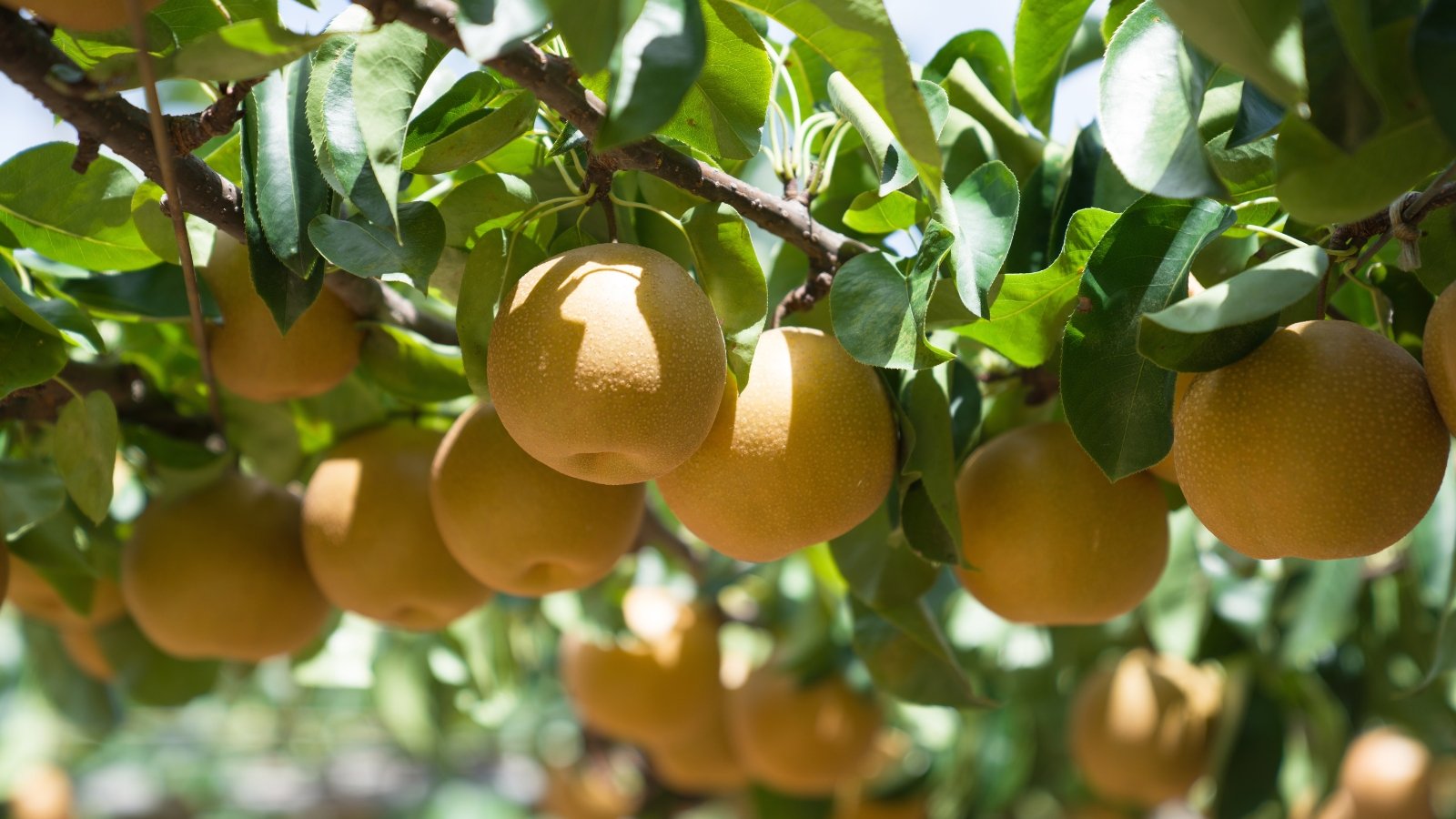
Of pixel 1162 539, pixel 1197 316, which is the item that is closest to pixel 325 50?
pixel 1197 316

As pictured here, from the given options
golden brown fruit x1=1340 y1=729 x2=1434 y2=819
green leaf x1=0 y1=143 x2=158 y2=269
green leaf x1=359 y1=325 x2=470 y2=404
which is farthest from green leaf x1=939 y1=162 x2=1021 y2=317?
golden brown fruit x1=1340 y1=729 x2=1434 y2=819

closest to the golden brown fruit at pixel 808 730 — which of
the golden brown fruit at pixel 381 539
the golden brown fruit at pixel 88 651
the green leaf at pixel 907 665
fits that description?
the green leaf at pixel 907 665

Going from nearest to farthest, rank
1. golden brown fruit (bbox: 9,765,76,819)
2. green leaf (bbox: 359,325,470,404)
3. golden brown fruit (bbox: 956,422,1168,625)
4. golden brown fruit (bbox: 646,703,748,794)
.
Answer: golden brown fruit (bbox: 956,422,1168,625) → green leaf (bbox: 359,325,470,404) → golden brown fruit (bbox: 646,703,748,794) → golden brown fruit (bbox: 9,765,76,819)

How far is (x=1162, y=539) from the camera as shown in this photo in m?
0.85

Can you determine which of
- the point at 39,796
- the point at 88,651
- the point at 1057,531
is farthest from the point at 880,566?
the point at 39,796

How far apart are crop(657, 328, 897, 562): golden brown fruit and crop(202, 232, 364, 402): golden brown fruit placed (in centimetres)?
33

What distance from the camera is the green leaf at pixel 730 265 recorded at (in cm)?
71

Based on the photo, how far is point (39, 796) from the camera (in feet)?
9.01

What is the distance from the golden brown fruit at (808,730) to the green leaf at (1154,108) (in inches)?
49.5

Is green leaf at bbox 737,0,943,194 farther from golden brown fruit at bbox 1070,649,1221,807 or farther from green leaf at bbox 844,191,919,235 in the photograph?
golden brown fruit at bbox 1070,649,1221,807

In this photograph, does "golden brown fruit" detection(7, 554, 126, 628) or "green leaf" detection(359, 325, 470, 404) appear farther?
"golden brown fruit" detection(7, 554, 126, 628)

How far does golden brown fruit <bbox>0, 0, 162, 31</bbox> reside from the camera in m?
0.53

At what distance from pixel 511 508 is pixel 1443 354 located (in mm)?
608

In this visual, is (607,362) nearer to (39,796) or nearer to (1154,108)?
(1154,108)
